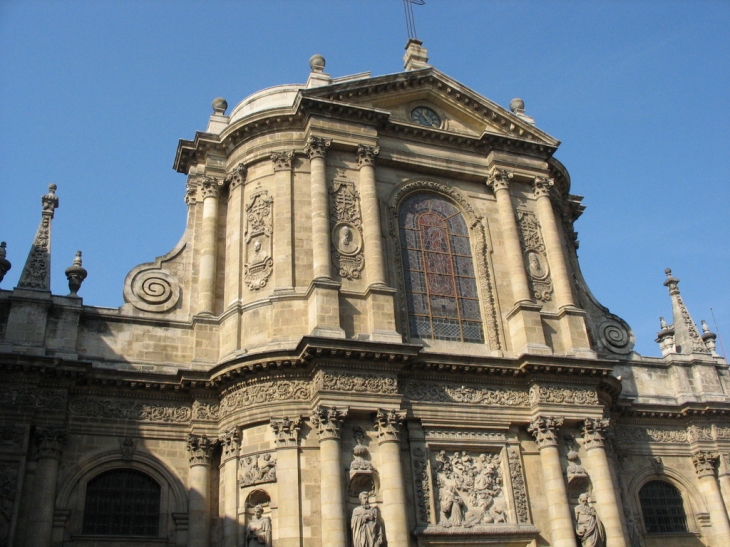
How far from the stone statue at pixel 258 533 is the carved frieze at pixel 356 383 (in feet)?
9.92

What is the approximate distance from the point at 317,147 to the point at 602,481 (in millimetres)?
10934

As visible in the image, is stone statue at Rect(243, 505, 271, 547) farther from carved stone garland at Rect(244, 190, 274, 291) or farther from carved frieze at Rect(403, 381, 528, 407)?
carved stone garland at Rect(244, 190, 274, 291)

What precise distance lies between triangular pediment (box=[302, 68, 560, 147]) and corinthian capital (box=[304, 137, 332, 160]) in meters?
2.80

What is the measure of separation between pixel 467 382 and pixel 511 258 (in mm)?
4182

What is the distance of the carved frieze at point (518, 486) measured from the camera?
18.2 meters

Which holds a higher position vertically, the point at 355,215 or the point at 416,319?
the point at 355,215

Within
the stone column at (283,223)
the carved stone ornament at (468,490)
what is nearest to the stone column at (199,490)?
the stone column at (283,223)

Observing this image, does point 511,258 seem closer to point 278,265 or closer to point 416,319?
point 416,319

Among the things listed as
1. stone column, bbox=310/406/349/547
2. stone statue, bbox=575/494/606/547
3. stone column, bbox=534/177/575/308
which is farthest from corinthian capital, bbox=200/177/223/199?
stone statue, bbox=575/494/606/547

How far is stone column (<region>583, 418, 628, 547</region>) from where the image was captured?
59.8ft

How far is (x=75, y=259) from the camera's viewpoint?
19844 mm

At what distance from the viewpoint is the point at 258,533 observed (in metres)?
16.4

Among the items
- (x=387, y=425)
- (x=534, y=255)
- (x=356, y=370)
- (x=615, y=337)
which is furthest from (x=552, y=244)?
(x=387, y=425)

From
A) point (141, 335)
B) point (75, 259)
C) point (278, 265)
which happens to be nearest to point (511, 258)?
point (278, 265)
